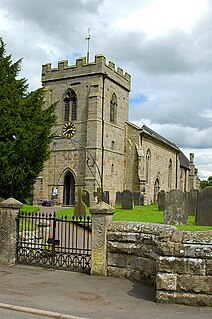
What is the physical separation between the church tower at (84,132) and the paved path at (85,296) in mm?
25350

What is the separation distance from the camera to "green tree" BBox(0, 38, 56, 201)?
19.9m

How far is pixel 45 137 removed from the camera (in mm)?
21156

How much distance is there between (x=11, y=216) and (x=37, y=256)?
124cm

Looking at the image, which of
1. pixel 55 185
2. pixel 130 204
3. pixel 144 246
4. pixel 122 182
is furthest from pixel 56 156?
pixel 144 246

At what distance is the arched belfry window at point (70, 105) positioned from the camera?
36906 millimetres

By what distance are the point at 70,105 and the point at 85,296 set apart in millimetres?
31233

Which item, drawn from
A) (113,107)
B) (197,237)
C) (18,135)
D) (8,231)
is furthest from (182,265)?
(113,107)

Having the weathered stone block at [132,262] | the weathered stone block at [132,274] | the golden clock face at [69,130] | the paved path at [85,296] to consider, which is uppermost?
the golden clock face at [69,130]

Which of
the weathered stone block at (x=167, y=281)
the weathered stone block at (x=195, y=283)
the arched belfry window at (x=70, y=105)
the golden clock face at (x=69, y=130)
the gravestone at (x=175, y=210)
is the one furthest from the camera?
the arched belfry window at (x=70, y=105)

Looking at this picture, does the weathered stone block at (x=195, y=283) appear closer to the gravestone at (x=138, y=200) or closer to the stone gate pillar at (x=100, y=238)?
the stone gate pillar at (x=100, y=238)

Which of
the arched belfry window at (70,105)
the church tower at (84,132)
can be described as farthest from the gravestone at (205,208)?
the arched belfry window at (70,105)

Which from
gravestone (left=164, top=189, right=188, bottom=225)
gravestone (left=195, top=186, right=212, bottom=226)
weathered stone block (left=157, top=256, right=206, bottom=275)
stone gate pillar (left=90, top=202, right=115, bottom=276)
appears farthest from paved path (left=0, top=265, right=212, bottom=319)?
gravestone (left=195, top=186, right=212, bottom=226)

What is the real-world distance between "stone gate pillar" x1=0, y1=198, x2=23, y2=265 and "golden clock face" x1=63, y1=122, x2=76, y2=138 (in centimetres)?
2638

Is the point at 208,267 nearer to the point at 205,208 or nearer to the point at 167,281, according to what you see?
the point at 167,281
